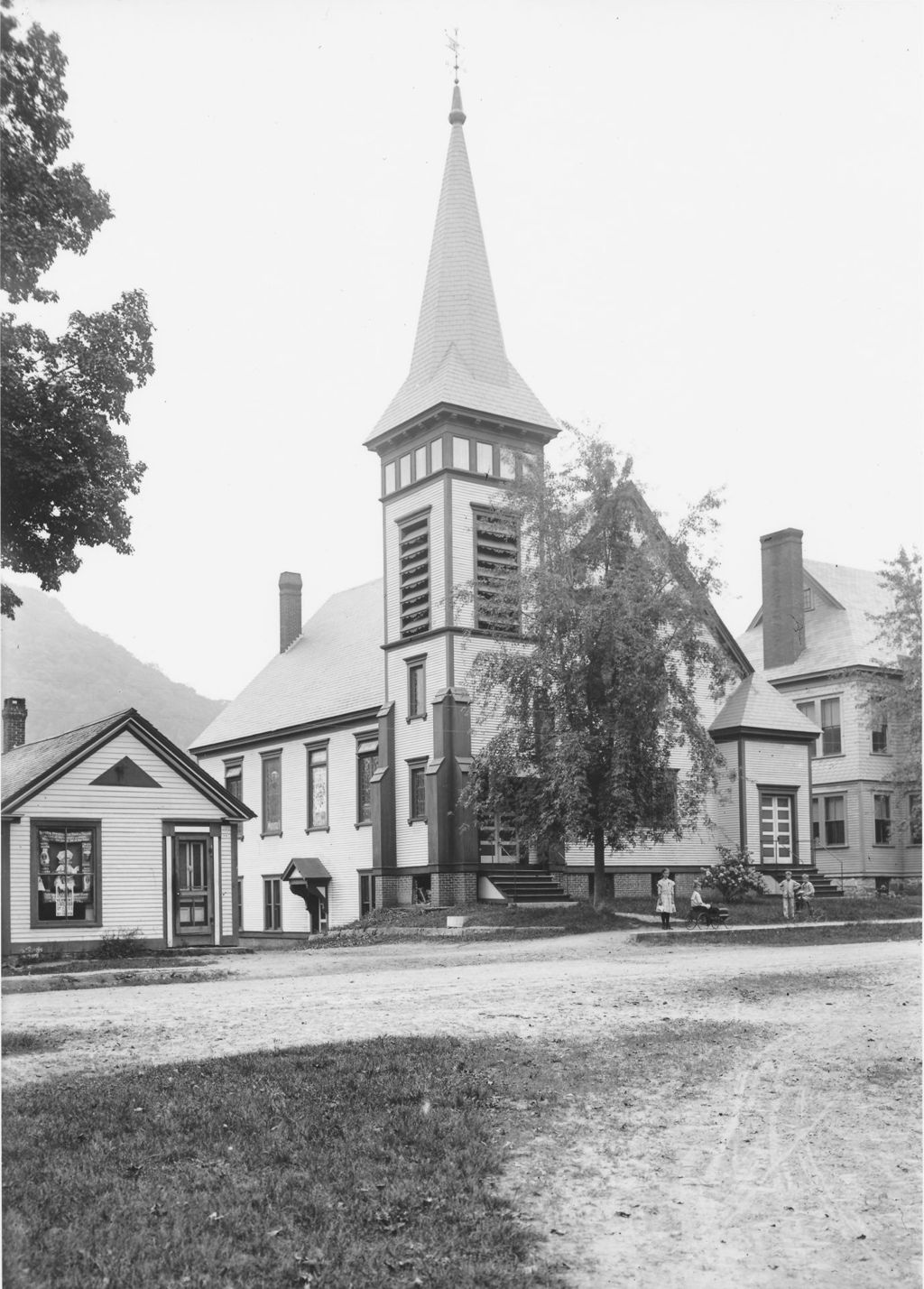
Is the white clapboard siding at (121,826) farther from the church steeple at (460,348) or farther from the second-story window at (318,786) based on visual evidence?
the second-story window at (318,786)

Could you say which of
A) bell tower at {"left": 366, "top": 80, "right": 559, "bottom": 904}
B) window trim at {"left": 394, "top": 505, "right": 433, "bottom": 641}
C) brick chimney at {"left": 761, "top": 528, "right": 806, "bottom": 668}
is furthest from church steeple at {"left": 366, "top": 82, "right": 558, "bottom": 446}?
brick chimney at {"left": 761, "top": 528, "right": 806, "bottom": 668}

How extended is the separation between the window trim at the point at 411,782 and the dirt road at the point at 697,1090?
13849mm

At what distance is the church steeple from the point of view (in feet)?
115

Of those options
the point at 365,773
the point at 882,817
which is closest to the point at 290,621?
the point at 365,773

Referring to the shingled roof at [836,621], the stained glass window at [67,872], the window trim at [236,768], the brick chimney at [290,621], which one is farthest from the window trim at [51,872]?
the shingled roof at [836,621]

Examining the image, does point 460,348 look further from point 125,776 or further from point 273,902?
point 273,902

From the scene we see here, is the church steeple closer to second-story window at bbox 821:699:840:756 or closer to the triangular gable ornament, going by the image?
the triangular gable ornament

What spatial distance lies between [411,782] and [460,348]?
464 inches

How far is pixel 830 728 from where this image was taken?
47.6 meters

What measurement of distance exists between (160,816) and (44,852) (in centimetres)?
251

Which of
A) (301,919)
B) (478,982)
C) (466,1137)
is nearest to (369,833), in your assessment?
(301,919)

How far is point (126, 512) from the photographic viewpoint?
→ 883 cm

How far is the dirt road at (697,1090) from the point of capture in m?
7.97

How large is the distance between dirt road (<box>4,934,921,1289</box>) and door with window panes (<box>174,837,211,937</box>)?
18.4 ft
